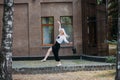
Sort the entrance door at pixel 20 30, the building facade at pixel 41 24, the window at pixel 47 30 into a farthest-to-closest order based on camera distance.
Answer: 1. the window at pixel 47 30
2. the entrance door at pixel 20 30
3. the building facade at pixel 41 24

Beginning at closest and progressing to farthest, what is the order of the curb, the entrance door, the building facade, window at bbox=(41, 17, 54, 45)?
the curb, the building facade, the entrance door, window at bbox=(41, 17, 54, 45)

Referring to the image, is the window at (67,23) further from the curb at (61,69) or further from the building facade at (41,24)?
the curb at (61,69)

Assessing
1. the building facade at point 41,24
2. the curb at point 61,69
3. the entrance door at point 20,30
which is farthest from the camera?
the entrance door at point 20,30

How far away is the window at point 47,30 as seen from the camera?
26328 mm

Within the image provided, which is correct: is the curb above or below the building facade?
below

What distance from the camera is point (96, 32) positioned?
2500 cm

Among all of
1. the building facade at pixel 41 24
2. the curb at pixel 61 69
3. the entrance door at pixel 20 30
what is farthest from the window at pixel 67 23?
the curb at pixel 61 69

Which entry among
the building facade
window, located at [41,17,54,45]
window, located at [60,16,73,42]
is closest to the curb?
the building facade

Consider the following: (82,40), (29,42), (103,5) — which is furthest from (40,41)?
(103,5)

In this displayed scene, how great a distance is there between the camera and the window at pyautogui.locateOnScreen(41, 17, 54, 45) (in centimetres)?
2633

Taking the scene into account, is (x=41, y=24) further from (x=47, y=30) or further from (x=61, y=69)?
(x=61, y=69)

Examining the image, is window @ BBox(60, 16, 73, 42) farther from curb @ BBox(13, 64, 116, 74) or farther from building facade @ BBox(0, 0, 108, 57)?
curb @ BBox(13, 64, 116, 74)

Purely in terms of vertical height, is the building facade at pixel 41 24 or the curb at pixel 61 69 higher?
the building facade at pixel 41 24

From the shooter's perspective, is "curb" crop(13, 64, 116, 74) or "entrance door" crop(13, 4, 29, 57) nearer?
"curb" crop(13, 64, 116, 74)
